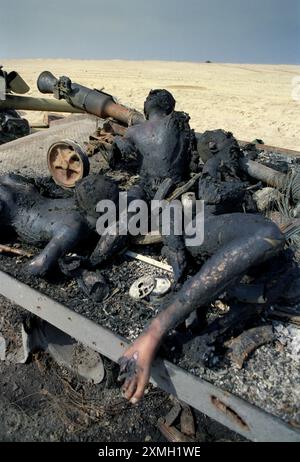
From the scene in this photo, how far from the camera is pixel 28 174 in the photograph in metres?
4.85

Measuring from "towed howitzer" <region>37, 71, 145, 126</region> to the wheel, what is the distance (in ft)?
4.32

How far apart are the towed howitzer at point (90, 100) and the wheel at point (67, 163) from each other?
4.32 ft

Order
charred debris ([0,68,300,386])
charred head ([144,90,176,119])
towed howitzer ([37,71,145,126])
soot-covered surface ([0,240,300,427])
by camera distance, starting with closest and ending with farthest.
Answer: soot-covered surface ([0,240,300,427]) → charred debris ([0,68,300,386]) → charred head ([144,90,176,119]) → towed howitzer ([37,71,145,126])

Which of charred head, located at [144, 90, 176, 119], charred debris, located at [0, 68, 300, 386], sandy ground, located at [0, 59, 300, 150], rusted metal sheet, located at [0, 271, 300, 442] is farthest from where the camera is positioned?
sandy ground, located at [0, 59, 300, 150]

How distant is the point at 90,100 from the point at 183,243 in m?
2.91

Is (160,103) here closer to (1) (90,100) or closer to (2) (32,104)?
(1) (90,100)

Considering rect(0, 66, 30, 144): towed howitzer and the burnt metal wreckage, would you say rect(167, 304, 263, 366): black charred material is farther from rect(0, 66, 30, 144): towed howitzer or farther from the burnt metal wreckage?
rect(0, 66, 30, 144): towed howitzer

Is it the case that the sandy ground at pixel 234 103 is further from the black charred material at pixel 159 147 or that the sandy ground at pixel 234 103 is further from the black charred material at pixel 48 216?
the black charred material at pixel 48 216

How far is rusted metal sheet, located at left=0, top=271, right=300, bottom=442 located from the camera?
7.63 feet

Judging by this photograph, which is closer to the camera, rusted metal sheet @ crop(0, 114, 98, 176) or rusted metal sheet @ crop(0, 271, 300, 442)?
rusted metal sheet @ crop(0, 271, 300, 442)

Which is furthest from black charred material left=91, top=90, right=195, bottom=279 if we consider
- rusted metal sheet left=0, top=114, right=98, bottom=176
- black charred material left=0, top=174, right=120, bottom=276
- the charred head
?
rusted metal sheet left=0, top=114, right=98, bottom=176

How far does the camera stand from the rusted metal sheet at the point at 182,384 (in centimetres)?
233

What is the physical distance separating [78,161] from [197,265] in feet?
4.86

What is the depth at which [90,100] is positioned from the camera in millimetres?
5504
